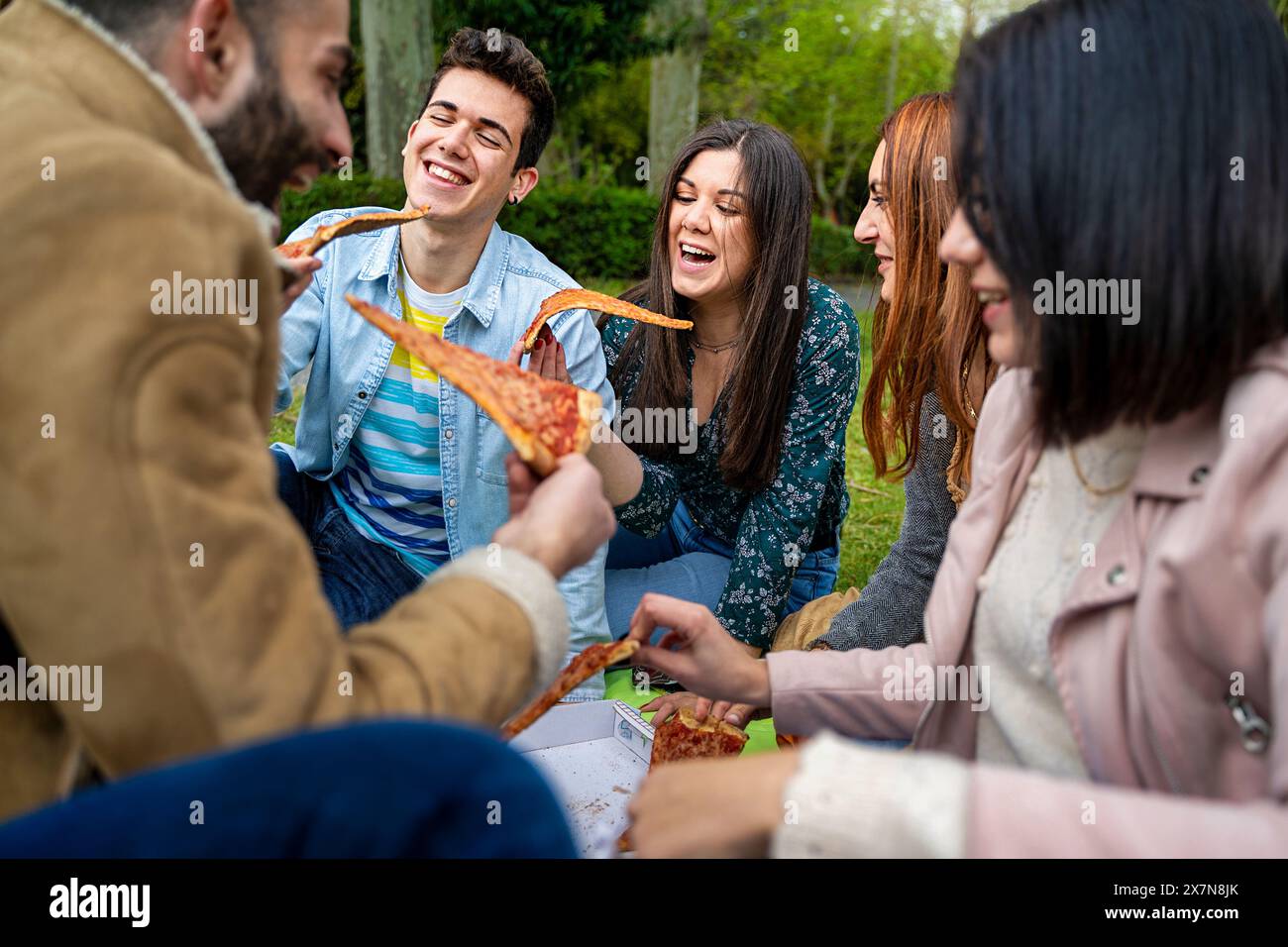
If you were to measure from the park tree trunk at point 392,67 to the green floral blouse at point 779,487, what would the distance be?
8.50 m

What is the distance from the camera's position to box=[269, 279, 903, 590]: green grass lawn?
18.9 ft

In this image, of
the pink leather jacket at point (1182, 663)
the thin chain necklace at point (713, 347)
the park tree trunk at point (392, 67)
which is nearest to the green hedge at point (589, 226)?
the park tree trunk at point (392, 67)

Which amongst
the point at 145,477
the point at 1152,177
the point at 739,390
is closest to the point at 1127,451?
the point at 1152,177

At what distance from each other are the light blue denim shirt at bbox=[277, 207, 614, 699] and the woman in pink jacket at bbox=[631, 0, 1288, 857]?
212cm

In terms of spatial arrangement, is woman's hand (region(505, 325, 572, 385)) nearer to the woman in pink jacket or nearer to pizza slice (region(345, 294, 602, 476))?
pizza slice (region(345, 294, 602, 476))

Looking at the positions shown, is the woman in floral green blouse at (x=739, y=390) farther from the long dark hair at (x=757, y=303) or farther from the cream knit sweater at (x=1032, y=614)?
the cream knit sweater at (x=1032, y=614)

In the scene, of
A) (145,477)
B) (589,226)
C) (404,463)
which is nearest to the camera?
(145,477)

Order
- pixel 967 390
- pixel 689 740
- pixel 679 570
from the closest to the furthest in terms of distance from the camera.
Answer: pixel 689 740 < pixel 967 390 < pixel 679 570

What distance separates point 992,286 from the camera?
1.78 m

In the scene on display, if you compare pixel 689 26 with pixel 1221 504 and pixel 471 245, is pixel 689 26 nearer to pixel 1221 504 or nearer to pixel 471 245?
pixel 471 245

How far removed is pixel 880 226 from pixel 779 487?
980 mm

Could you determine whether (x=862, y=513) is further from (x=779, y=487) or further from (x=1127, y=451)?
(x=1127, y=451)

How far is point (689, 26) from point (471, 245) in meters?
11.6

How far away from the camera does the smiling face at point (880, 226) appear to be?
359 centimetres
